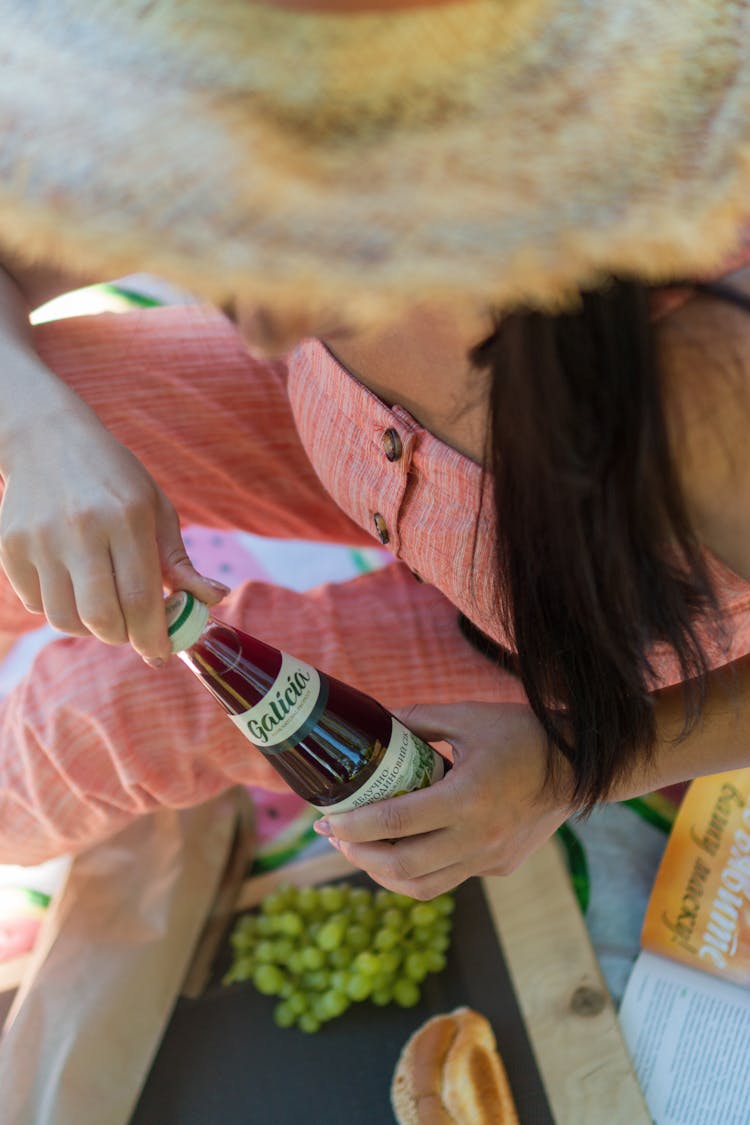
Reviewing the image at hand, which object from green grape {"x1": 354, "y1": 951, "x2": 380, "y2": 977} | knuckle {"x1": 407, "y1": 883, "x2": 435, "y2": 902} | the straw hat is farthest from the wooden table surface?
the straw hat

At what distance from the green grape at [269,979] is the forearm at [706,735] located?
0.32 metres

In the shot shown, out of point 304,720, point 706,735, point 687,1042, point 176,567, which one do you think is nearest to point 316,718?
point 304,720

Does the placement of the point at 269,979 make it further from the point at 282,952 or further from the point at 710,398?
the point at 710,398

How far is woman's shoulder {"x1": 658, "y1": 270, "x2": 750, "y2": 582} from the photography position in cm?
41

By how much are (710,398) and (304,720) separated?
0.89ft

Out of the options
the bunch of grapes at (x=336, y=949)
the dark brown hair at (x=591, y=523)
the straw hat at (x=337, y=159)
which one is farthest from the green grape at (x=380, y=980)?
the straw hat at (x=337, y=159)

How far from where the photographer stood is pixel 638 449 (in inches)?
15.6

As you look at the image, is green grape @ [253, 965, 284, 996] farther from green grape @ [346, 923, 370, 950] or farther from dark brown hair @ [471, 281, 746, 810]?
dark brown hair @ [471, 281, 746, 810]

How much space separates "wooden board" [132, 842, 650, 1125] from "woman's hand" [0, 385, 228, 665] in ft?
1.18

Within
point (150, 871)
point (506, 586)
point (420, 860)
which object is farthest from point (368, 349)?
point (150, 871)

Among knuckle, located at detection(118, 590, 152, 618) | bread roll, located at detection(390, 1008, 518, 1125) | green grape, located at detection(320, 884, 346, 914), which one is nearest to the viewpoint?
knuckle, located at detection(118, 590, 152, 618)

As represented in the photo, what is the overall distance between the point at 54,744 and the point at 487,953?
14.5 inches

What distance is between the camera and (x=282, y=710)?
1.74ft

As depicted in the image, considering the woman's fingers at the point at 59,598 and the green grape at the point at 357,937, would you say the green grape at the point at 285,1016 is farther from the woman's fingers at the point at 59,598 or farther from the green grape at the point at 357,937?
the woman's fingers at the point at 59,598
